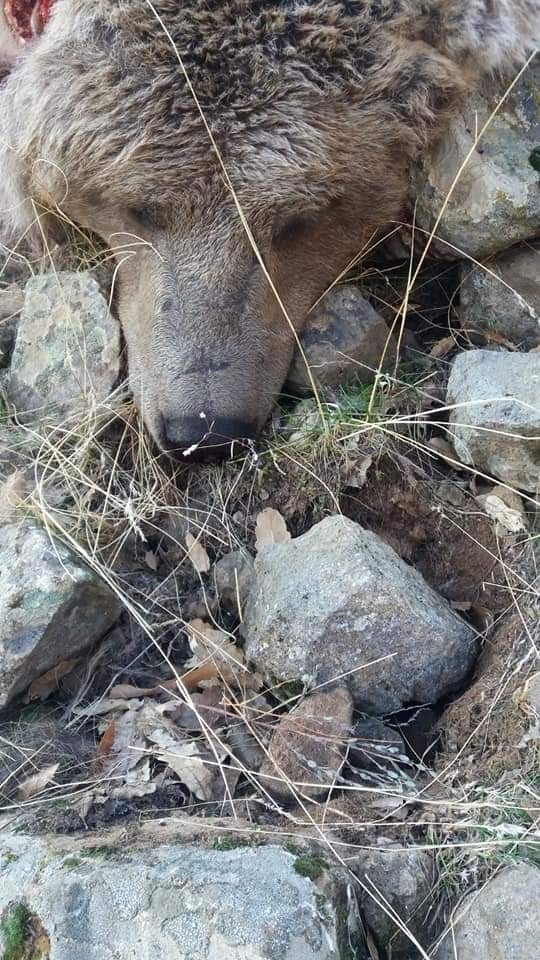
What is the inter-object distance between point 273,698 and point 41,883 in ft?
2.51

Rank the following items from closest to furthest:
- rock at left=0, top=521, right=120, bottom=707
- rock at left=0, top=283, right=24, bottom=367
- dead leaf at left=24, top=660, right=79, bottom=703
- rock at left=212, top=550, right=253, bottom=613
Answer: rock at left=0, top=521, right=120, bottom=707 < dead leaf at left=24, top=660, right=79, bottom=703 < rock at left=212, top=550, right=253, bottom=613 < rock at left=0, top=283, right=24, bottom=367

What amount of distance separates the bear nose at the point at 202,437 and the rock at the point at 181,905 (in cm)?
123

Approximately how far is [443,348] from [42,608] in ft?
5.08

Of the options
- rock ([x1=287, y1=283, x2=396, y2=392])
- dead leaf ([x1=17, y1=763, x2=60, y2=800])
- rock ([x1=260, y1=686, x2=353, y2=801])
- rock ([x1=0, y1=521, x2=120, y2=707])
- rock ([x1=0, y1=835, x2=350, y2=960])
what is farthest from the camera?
rock ([x1=287, y1=283, x2=396, y2=392])

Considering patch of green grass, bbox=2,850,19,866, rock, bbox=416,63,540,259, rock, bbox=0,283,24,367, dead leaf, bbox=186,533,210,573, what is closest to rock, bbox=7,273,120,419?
rock, bbox=0,283,24,367

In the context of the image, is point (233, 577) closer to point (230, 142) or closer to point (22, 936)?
point (22, 936)

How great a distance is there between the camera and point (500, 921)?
5.73 ft

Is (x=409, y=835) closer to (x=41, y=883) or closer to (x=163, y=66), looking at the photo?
(x=41, y=883)

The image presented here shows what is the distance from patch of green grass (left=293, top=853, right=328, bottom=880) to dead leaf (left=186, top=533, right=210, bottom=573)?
1.06 meters

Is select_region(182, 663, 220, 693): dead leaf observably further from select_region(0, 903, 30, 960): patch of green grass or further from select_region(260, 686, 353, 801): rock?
select_region(0, 903, 30, 960): patch of green grass

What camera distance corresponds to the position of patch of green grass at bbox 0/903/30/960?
170 centimetres

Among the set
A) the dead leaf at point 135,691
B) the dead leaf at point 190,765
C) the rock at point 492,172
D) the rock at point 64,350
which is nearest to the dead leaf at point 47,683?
the dead leaf at point 135,691

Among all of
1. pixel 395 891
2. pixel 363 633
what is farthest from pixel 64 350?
pixel 395 891

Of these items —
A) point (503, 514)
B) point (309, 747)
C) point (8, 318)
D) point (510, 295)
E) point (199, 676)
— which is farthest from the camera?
point (8, 318)
